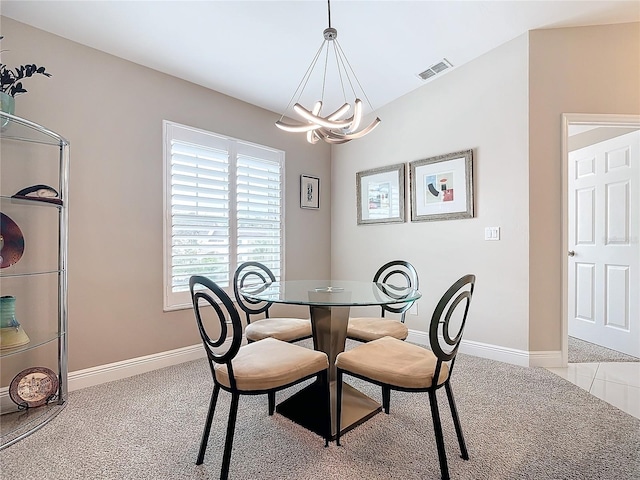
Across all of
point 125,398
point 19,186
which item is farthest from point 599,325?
point 19,186

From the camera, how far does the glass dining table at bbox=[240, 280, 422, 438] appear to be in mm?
1876

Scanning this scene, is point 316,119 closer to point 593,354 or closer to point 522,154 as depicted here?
point 522,154

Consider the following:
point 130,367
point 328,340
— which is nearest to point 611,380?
point 328,340

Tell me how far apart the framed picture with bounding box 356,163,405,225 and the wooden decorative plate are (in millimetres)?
3138

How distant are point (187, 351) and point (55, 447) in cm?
132

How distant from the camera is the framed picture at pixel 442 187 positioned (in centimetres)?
319

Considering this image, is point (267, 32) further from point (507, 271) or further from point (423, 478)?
point (423, 478)

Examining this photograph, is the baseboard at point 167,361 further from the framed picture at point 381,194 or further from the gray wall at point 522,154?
the framed picture at point 381,194

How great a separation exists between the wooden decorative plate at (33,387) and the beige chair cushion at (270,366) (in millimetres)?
1387

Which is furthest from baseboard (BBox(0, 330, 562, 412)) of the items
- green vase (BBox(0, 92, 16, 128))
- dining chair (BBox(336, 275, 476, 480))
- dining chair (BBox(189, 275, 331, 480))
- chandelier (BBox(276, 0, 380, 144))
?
chandelier (BBox(276, 0, 380, 144))

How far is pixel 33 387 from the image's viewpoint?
7.09 ft

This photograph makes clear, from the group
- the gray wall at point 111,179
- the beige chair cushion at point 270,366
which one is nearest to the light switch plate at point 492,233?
the beige chair cushion at point 270,366

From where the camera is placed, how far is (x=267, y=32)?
252cm

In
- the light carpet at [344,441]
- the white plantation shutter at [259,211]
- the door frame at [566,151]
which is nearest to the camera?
the light carpet at [344,441]
